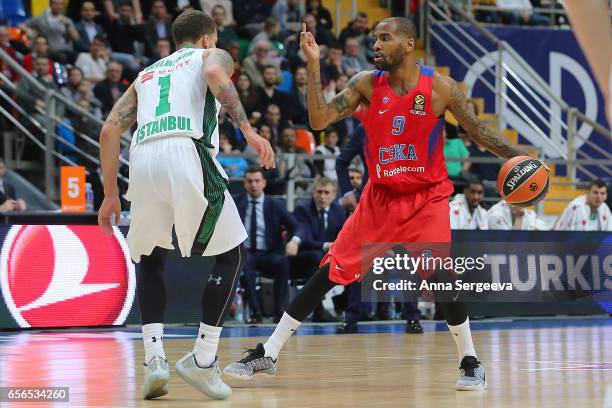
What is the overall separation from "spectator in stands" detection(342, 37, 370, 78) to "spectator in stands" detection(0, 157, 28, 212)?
21.7ft

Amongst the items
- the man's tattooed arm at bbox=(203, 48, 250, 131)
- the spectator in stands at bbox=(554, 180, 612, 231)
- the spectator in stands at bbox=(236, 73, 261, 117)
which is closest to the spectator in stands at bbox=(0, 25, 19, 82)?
the spectator in stands at bbox=(236, 73, 261, 117)

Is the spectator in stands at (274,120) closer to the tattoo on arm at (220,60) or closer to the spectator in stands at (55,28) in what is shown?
the spectator in stands at (55,28)

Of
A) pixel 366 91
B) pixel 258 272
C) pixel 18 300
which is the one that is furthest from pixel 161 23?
pixel 366 91

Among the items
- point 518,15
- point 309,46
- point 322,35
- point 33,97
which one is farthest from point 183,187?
point 518,15

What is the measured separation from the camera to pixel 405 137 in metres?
6.67

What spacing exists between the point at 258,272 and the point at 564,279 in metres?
3.80

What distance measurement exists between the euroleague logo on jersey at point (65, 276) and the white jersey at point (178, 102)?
19.0 ft

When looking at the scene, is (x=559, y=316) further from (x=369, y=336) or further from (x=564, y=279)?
(x=369, y=336)

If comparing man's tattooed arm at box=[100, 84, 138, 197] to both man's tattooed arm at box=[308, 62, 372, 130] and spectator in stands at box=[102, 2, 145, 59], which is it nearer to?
man's tattooed arm at box=[308, 62, 372, 130]

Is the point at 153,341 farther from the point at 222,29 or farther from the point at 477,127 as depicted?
the point at 222,29

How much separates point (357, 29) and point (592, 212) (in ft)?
18.8

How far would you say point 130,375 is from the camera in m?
6.83

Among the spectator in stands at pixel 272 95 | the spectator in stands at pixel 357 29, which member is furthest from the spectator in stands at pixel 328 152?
the spectator in stands at pixel 357 29

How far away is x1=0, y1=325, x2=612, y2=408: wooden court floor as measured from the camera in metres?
5.53
